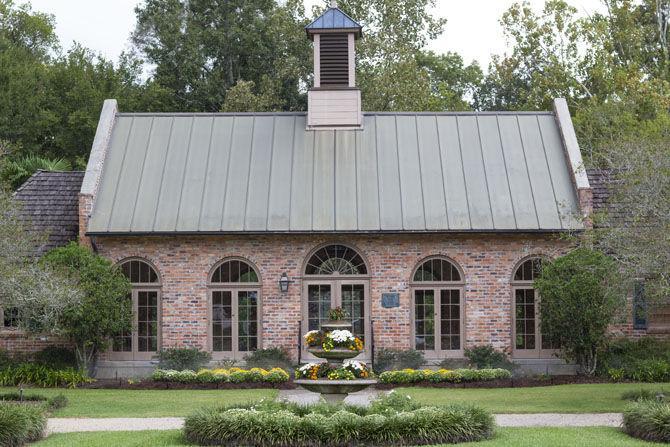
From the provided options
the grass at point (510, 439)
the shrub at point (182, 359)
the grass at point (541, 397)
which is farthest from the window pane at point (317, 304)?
the grass at point (510, 439)

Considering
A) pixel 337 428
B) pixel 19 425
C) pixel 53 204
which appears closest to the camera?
pixel 337 428

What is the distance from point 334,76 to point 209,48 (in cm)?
1940

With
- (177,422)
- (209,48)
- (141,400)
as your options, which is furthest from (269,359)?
(209,48)

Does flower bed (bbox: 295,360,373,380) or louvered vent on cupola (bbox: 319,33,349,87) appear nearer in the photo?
flower bed (bbox: 295,360,373,380)

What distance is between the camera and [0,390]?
22531 millimetres

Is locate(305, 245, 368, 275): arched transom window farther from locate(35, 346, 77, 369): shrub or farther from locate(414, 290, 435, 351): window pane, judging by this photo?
locate(35, 346, 77, 369): shrub

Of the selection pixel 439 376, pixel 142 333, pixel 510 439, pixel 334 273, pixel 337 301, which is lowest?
pixel 510 439

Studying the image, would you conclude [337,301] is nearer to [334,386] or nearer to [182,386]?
[182,386]

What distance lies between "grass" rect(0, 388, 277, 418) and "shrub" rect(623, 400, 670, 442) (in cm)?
721

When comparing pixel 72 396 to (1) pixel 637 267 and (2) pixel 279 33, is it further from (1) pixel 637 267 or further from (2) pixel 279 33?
(2) pixel 279 33

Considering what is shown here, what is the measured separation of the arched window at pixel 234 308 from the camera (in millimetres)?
25844

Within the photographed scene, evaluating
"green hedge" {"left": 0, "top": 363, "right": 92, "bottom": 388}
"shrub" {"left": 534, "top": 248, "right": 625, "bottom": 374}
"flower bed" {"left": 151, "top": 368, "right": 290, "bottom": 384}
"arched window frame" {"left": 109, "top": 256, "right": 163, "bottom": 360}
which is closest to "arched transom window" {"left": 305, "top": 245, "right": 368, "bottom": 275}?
"flower bed" {"left": 151, "top": 368, "right": 290, "bottom": 384}

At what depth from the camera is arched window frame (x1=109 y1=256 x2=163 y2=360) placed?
25.9 meters

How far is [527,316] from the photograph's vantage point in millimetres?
25938
